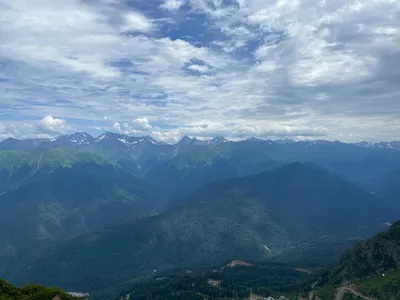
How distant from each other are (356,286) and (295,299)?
33398 millimetres

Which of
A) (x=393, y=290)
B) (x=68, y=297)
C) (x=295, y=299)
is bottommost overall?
(x=295, y=299)

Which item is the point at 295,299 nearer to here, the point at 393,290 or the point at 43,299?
the point at 393,290

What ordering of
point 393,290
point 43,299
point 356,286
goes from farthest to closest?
point 356,286 → point 393,290 → point 43,299

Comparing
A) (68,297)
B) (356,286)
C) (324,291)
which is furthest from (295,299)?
(68,297)

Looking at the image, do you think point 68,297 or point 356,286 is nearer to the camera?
point 68,297

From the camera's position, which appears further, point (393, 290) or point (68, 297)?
point (393, 290)

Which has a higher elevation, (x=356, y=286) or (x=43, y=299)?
(x=43, y=299)

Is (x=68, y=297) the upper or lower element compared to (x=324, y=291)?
upper

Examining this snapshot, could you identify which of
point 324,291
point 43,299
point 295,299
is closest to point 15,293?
point 43,299

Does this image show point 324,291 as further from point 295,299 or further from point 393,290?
point 393,290

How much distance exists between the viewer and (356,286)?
195250 millimetres

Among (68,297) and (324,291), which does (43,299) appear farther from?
(324,291)

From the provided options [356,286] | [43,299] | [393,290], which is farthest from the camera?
[356,286]

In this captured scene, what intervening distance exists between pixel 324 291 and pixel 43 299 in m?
157
